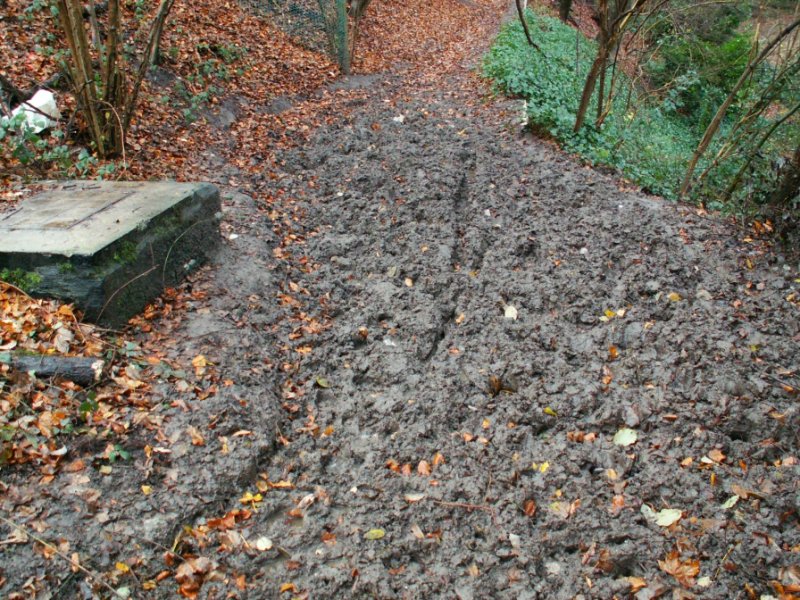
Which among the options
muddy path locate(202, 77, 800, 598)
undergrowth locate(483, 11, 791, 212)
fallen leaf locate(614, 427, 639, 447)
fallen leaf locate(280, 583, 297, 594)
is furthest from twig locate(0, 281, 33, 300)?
undergrowth locate(483, 11, 791, 212)

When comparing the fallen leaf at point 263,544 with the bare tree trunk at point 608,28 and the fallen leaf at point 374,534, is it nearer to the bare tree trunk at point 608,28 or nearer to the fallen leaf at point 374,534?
the fallen leaf at point 374,534

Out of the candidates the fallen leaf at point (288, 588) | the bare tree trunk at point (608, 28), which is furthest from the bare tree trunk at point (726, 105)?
the fallen leaf at point (288, 588)

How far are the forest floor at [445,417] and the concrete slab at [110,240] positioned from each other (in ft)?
0.78

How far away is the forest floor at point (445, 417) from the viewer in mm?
2715

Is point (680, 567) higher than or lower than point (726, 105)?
lower

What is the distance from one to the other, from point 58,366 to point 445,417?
84.4 inches

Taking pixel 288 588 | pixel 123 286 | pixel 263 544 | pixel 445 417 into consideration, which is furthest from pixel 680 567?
pixel 123 286

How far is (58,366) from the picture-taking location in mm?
3113

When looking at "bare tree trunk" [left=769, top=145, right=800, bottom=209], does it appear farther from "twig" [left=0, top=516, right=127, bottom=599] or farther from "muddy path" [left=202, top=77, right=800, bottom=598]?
"twig" [left=0, top=516, right=127, bottom=599]

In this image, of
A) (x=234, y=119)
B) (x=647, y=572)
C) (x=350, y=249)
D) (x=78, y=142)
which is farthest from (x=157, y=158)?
(x=647, y=572)

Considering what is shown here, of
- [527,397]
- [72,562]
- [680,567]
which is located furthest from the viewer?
[527,397]

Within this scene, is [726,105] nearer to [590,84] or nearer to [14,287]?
[590,84]

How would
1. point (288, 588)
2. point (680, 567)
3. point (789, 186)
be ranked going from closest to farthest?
point (288, 588), point (680, 567), point (789, 186)

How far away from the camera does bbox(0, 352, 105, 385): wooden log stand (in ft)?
10.0
